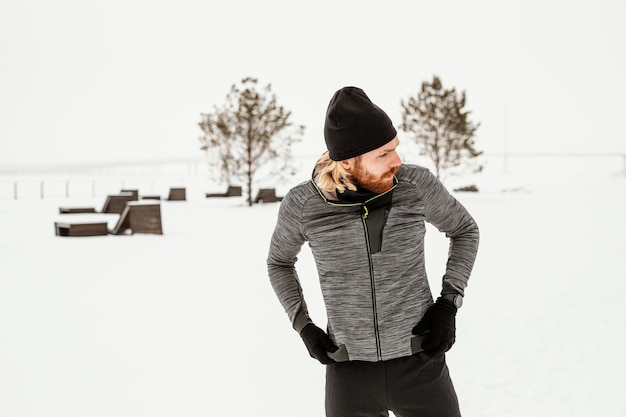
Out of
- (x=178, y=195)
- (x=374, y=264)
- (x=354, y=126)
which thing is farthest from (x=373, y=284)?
(x=178, y=195)

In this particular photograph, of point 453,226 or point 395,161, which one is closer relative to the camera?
point 395,161

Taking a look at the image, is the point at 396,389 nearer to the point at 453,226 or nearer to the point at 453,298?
the point at 453,298

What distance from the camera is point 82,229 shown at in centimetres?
1311

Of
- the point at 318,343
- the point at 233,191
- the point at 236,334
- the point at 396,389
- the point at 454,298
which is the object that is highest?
the point at 233,191

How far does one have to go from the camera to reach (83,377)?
469cm

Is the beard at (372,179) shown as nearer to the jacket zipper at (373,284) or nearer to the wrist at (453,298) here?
the jacket zipper at (373,284)

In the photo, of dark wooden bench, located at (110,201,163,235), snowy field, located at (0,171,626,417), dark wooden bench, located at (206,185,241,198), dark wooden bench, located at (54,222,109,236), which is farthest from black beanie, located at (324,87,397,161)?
dark wooden bench, located at (206,185,241,198)

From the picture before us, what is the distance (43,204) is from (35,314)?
59.8 feet

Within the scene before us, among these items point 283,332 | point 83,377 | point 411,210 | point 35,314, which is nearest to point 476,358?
point 283,332

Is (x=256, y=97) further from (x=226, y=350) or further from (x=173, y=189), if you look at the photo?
(x=226, y=350)

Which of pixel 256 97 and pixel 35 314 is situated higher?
pixel 256 97

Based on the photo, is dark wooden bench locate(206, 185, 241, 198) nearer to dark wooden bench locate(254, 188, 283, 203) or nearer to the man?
dark wooden bench locate(254, 188, 283, 203)

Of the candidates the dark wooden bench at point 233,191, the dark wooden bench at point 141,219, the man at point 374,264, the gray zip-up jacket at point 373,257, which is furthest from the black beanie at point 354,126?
the dark wooden bench at point 233,191

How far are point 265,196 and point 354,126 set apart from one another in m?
23.6
